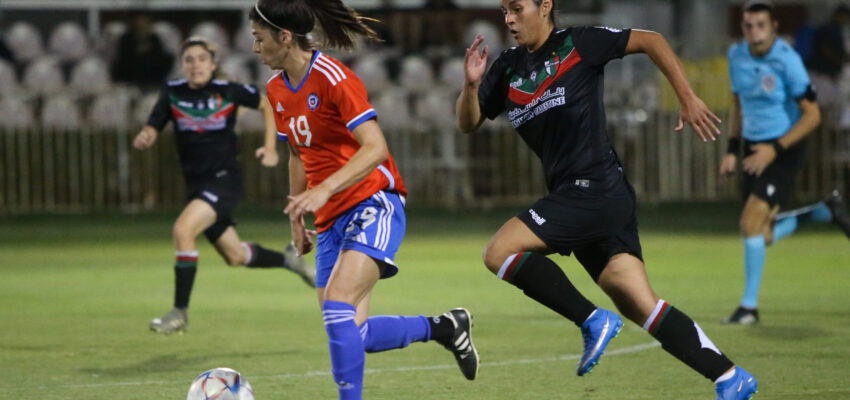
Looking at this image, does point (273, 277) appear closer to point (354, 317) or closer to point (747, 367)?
point (747, 367)

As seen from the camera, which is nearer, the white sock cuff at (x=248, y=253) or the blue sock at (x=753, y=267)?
the blue sock at (x=753, y=267)

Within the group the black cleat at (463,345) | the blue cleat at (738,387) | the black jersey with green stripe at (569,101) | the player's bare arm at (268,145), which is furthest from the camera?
the player's bare arm at (268,145)

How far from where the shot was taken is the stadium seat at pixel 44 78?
20.2 m

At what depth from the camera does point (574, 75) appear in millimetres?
5809

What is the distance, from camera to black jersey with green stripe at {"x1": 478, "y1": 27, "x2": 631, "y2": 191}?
19.0ft

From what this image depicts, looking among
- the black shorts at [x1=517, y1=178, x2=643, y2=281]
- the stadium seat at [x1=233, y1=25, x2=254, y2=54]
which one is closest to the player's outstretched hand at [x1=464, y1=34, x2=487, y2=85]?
the black shorts at [x1=517, y1=178, x2=643, y2=281]

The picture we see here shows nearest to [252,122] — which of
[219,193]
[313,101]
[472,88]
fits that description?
[219,193]

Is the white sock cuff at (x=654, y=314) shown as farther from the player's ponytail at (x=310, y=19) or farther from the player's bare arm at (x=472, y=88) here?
the player's ponytail at (x=310, y=19)

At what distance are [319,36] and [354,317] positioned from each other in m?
1.21

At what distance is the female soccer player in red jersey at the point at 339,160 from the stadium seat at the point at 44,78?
1518 centimetres

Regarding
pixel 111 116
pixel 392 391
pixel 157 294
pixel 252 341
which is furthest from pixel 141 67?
pixel 392 391

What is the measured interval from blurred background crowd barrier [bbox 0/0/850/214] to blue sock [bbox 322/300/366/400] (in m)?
14.2

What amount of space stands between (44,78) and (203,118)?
37.8 feet

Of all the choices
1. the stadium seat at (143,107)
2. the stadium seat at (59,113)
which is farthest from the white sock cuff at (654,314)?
the stadium seat at (59,113)
